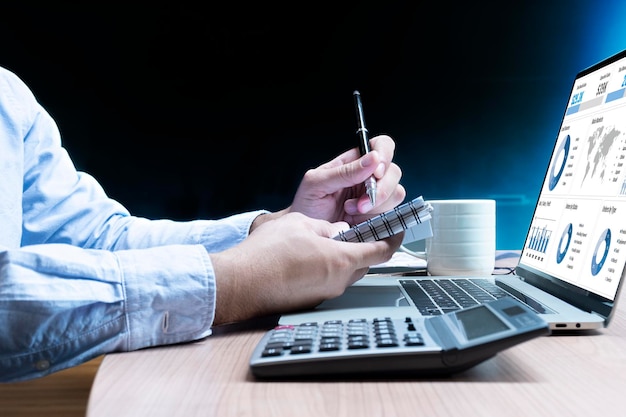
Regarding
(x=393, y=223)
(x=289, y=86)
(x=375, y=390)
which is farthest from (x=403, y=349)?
(x=289, y=86)

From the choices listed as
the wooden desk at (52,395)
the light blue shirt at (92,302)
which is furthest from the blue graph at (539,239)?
the wooden desk at (52,395)

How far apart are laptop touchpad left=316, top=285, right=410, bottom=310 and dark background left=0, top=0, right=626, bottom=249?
44.8 inches

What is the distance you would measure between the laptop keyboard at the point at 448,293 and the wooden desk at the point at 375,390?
0.12m

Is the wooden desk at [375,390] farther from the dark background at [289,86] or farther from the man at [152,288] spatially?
the dark background at [289,86]

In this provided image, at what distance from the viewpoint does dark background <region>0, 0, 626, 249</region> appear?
1889 millimetres

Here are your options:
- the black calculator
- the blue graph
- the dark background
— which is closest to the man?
the black calculator

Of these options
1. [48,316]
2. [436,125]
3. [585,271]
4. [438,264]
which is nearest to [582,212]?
[585,271]

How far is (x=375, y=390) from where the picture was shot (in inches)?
17.3

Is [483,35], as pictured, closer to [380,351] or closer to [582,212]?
[582,212]

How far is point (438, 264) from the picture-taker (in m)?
1.02

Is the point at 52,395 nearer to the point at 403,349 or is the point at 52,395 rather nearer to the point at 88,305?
the point at 88,305

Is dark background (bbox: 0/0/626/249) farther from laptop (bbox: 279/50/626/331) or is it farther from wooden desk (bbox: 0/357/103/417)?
wooden desk (bbox: 0/357/103/417)

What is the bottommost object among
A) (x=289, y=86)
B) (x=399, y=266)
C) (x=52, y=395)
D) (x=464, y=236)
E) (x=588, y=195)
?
(x=52, y=395)

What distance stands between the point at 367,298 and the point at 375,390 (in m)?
0.32
